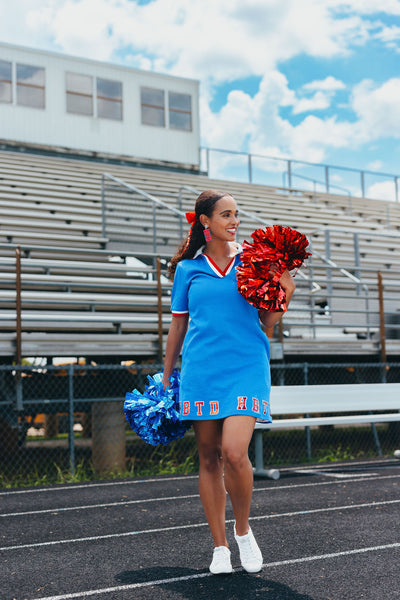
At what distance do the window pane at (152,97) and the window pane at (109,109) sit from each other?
90 centimetres

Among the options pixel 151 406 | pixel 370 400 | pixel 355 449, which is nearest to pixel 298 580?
pixel 151 406

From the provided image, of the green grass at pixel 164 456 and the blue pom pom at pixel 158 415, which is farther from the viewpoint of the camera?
the green grass at pixel 164 456

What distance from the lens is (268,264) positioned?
140 inches

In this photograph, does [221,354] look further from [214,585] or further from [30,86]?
[30,86]

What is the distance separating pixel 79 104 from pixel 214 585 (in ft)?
59.7

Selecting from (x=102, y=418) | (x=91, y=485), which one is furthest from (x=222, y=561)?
(x=102, y=418)

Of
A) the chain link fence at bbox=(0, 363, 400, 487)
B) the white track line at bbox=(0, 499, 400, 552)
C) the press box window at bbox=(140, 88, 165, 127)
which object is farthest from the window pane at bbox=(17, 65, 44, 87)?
the white track line at bbox=(0, 499, 400, 552)

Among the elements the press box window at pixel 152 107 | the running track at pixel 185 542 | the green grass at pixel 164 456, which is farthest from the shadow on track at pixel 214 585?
the press box window at pixel 152 107

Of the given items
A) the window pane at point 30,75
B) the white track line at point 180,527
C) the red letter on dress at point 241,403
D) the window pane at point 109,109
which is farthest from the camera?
the window pane at point 109,109

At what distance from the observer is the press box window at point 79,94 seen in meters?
20.0

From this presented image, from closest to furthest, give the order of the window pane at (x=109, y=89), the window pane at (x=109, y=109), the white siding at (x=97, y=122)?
the white siding at (x=97, y=122) < the window pane at (x=109, y=109) < the window pane at (x=109, y=89)

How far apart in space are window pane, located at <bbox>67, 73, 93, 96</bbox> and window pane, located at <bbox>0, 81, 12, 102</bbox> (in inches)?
66.2

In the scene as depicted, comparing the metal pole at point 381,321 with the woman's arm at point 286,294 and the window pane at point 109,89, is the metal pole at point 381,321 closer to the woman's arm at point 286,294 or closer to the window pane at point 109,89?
the woman's arm at point 286,294

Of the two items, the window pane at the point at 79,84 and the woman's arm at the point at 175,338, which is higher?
the window pane at the point at 79,84
